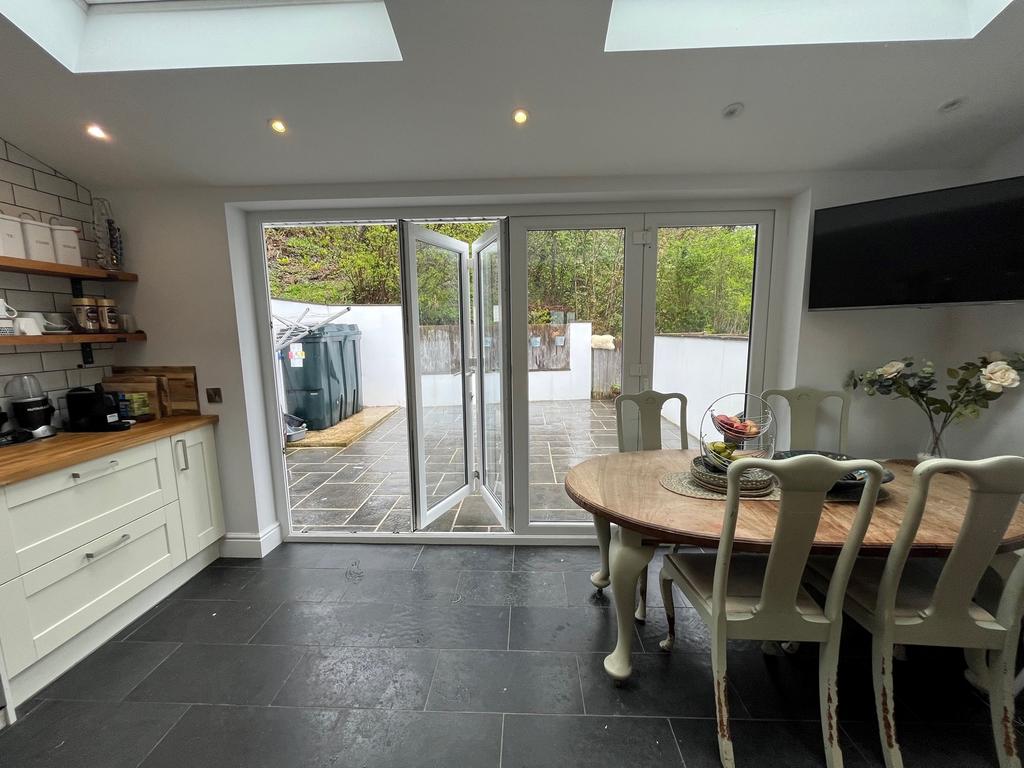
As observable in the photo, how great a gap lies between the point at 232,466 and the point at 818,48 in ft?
11.3

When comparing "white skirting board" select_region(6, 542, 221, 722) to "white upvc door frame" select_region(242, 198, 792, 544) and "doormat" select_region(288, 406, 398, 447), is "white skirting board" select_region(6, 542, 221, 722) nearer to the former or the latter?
"white upvc door frame" select_region(242, 198, 792, 544)

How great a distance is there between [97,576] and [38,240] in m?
1.58

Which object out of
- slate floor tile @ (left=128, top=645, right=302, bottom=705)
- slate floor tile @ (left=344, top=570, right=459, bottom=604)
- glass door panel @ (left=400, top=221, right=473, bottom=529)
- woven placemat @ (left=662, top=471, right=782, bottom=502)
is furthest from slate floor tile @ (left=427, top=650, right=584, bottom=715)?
glass door panel @ (left=400, top=221, right=473, bottom=529)

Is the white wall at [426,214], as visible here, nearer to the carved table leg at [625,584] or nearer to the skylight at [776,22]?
the skylight at [776,22]

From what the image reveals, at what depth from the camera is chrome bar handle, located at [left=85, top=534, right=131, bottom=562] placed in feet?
5.58

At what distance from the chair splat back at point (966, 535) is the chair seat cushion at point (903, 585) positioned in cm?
5

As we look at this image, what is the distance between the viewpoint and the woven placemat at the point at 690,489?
1.52m

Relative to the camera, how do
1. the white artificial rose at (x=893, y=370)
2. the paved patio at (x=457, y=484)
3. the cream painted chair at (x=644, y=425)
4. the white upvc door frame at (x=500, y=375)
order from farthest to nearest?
the paved patio at (x=457, y=484) < the white upvc door frame at (x=500, y=375) < the cream painted chair at (x=644, y=425) < the white artificial rose at (x=893, y=370)

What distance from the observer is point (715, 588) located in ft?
4.09

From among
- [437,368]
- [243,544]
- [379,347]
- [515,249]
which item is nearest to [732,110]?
[515,249]

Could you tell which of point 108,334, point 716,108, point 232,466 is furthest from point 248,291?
point 716,108

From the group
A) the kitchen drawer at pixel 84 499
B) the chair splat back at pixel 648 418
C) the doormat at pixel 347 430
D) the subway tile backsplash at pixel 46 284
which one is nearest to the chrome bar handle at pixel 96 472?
the kitchen drawer at pixel 84 499

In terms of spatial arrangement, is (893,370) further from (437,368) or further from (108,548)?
(108,548)

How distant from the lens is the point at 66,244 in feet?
6.49
